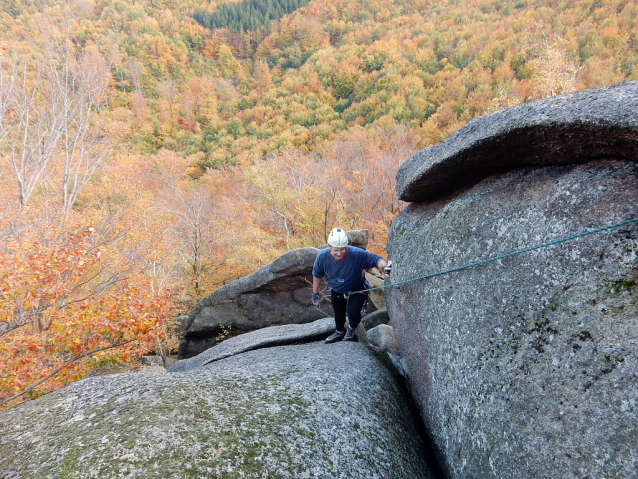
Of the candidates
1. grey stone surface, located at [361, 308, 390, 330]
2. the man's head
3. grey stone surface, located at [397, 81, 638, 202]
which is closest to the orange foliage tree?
the man's head

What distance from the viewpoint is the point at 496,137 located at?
9.71 feet

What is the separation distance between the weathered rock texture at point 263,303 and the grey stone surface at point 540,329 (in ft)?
23.3

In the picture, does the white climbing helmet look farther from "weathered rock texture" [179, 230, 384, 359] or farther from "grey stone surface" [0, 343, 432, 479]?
"weathered rock texture" [179, 230, 384, 359]

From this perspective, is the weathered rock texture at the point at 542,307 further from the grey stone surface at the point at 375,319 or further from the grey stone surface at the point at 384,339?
the grey stone surface at the point at 375,319

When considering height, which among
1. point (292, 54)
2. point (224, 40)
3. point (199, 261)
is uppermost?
point (224, 40)

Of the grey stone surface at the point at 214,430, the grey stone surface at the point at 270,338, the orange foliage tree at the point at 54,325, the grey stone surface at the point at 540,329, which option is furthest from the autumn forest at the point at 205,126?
the grey stone surface at the point at 540,329

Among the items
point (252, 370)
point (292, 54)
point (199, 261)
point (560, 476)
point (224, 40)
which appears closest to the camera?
point (560, 476)

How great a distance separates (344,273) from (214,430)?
10.3ft

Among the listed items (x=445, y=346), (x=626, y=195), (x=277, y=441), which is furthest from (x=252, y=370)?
(x=626, y=195)

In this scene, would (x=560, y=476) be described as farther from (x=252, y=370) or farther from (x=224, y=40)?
(x=224, y=40)

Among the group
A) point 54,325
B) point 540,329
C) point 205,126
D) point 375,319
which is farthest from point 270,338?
point 205,126

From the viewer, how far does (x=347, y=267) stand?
17.1ft

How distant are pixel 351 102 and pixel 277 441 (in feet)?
192

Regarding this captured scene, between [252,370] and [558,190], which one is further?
[252,370]
